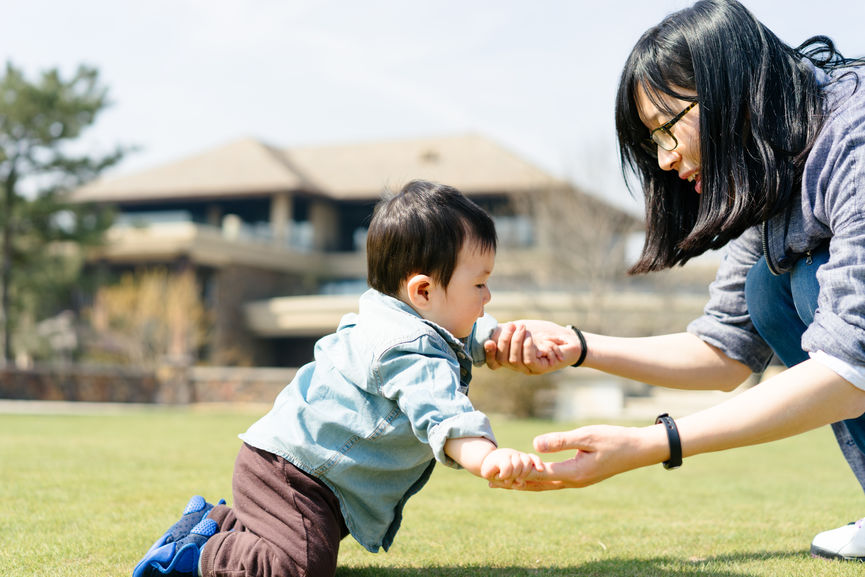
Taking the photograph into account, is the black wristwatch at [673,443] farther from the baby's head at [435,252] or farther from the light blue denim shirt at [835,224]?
the baby's head at [435,252]

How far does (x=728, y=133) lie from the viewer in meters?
2.09

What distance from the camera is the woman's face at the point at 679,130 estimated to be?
7.11ft

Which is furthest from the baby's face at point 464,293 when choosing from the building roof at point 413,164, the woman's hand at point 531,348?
the building roof at point 413,164

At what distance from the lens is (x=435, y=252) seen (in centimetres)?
222

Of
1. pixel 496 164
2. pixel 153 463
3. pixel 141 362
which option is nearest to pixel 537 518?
pixel 153 463

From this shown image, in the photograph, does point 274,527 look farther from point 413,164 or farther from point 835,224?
point 413,164

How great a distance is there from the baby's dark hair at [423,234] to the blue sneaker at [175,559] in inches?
32.5

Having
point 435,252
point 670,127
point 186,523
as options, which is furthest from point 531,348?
point 186,523

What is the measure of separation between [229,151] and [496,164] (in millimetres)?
11054

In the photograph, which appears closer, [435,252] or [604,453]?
[604,453]

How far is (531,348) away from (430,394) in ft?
2.33

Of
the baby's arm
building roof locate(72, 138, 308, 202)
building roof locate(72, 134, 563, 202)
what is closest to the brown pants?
the baby's arm

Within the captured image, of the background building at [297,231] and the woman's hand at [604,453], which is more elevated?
the woman's hand at [604,453]

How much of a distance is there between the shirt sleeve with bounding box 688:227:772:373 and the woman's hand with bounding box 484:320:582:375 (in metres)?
0.47
